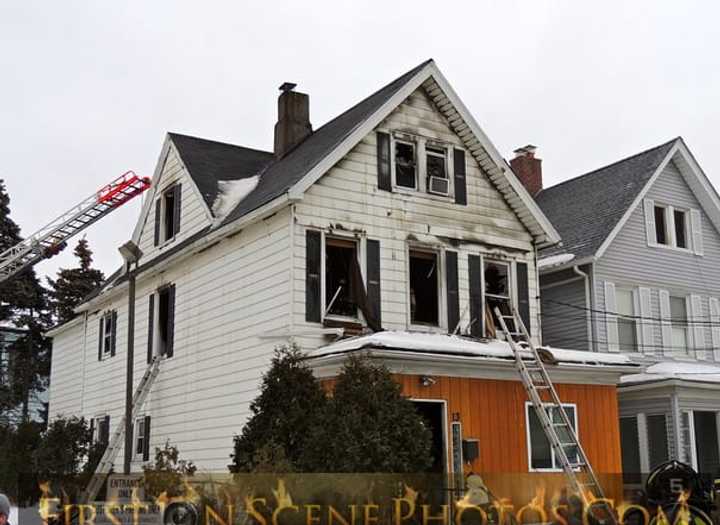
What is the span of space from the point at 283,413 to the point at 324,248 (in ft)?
12.0

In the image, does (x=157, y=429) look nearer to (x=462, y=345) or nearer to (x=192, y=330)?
(x=192, y=330)

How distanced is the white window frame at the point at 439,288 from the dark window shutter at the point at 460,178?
4.24 feet

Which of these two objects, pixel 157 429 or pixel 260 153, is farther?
pixel 260 153

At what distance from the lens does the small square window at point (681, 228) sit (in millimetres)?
26047

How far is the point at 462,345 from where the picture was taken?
16.6 meters

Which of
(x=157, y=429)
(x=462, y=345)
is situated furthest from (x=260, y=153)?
(x=462, y=345)

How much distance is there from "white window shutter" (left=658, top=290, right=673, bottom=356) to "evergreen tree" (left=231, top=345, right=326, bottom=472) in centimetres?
1237

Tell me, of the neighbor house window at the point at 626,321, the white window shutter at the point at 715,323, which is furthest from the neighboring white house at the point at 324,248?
the white window shutter at the point at 715,323

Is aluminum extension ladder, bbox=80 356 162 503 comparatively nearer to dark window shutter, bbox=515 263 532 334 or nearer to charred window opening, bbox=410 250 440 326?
charred window opening, bbox=410 250 440 326

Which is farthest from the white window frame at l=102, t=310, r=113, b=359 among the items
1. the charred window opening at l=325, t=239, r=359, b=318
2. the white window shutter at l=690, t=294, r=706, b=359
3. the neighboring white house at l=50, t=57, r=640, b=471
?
the white window shutter at l=690, t=294, r=706, b=359

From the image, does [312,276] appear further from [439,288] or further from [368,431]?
[368,431]

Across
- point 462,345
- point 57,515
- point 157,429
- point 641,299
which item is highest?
point 641,299

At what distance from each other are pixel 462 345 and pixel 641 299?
949 centimetres

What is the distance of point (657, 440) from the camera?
2242 centimetres
